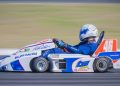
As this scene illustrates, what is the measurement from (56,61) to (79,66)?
589 millimetres

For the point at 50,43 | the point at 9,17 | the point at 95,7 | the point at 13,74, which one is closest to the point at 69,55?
the point at 50,43

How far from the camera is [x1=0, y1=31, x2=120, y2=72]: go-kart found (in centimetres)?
1247

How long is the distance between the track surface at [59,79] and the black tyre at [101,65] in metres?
0.22

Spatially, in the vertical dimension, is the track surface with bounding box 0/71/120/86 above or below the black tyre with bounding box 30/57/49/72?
below

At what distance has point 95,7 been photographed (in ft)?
93.4

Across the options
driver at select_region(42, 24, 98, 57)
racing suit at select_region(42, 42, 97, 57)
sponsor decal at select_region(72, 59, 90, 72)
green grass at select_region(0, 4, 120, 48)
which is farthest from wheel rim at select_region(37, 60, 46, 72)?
green grass at select_region(0, 4, 120, 48)

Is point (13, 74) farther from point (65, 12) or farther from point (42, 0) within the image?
point (42, 0)

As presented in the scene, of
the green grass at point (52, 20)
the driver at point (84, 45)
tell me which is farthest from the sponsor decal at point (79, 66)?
the green grass at point (52, 20)

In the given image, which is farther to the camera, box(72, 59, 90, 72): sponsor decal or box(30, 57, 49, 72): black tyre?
box(72, 59, 90, 72): sponsor decal

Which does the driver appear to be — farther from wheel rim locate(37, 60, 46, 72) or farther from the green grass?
the green grass

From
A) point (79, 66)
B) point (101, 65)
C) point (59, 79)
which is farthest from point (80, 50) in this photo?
point (59, 79)

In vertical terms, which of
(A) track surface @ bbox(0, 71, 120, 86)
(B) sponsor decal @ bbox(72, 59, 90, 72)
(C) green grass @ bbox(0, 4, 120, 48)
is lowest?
(A) track surface @ bbox(0, 71, 120, 86)

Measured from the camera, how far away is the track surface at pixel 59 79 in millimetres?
10555

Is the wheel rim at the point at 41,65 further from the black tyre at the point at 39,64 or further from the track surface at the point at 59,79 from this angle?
the track surface at the point at 59,79
